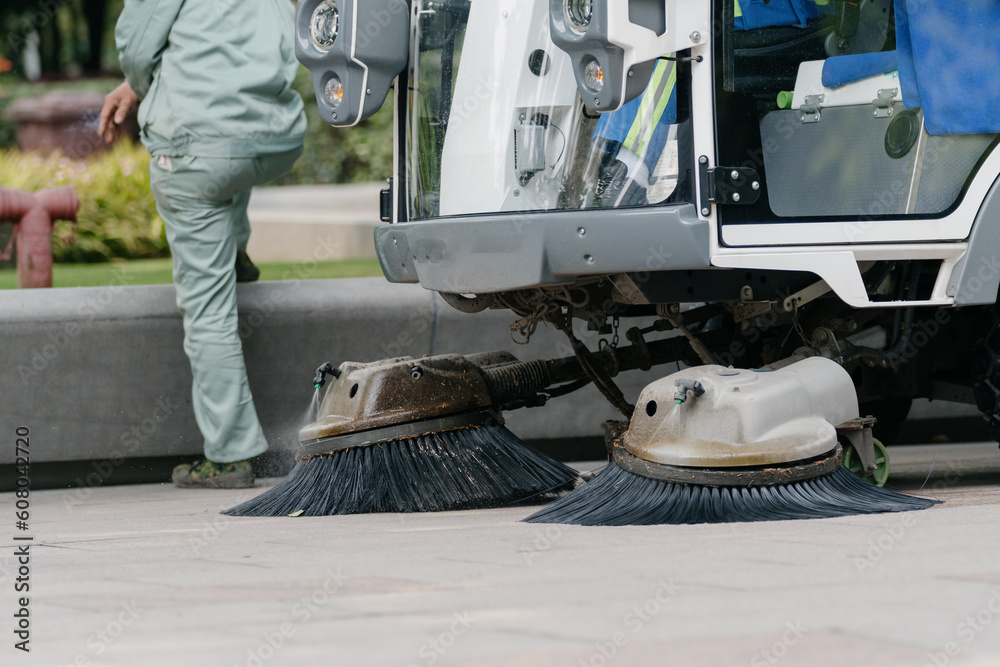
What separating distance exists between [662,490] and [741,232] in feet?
2.73

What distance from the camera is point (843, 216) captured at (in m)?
4.46

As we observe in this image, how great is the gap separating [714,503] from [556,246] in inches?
36.4

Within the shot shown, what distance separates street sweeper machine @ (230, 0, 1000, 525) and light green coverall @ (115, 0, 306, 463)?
0.79m

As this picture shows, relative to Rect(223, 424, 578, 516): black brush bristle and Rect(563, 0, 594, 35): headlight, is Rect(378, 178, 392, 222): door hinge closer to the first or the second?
Rect(223, 424, 578, 516): black brush bristle

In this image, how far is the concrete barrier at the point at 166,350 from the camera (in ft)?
19.5

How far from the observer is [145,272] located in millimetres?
8906

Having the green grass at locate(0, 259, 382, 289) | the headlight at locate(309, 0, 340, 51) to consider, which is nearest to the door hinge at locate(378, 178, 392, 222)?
the headlight at locate(309, 0, 340, 51)

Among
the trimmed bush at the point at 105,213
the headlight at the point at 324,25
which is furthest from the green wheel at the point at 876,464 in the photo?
the trimmed bush at the point at 105,213

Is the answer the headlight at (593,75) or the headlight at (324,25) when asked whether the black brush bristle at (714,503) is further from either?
the headlight at (324,25)

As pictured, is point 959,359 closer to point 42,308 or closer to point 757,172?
point 757,172

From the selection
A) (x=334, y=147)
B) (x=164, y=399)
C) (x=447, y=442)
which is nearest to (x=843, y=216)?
(x=447, y=442)

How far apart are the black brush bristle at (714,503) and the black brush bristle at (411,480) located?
0.58m

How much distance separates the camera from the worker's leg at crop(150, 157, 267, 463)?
583cm

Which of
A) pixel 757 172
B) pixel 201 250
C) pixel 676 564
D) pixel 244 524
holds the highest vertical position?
pixel 757 172
